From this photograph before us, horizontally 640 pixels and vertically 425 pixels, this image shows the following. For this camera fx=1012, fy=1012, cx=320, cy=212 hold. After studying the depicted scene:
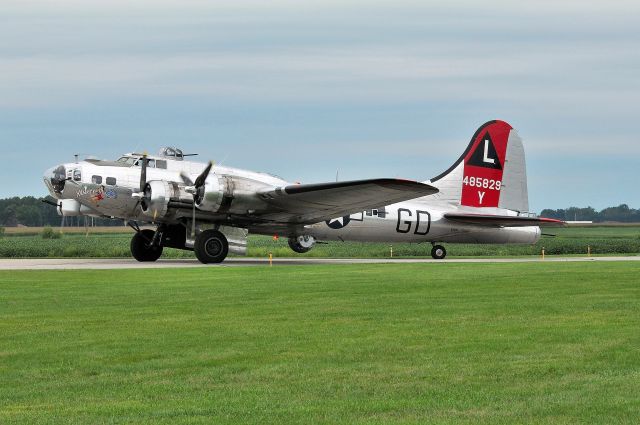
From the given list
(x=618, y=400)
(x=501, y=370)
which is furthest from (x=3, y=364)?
(x=618, y=400)

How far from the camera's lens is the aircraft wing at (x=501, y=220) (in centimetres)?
4106

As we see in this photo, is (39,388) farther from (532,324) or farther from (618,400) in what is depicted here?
(532,324)

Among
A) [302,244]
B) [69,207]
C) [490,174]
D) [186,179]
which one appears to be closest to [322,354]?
[186,179]

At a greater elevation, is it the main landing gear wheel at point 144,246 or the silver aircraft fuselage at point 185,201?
the silver aircraft fuselage at point 185,201

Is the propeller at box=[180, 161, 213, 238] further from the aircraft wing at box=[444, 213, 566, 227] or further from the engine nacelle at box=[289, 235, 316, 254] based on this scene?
the aircraft wing at box=[444, 213, 566, 227]

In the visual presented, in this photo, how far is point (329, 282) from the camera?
24734 millimetres

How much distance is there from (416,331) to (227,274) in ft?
47.5

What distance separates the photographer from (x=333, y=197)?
34.7 m

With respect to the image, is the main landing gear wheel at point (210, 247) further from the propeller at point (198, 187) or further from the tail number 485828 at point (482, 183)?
the tail number 485828 at point (482, 183)

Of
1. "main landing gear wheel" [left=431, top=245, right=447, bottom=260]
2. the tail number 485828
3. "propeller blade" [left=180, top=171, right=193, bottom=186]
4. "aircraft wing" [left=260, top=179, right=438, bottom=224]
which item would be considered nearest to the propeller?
"propeller blade" [left=180, top=171, right=193, bottom=186]

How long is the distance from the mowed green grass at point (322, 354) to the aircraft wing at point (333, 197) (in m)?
10.3

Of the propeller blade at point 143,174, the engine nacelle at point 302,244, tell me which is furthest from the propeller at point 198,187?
the engine nacelle at point 302,244

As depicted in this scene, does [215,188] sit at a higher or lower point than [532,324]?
higher

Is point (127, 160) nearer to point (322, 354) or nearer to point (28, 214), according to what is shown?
point (322, 354)
